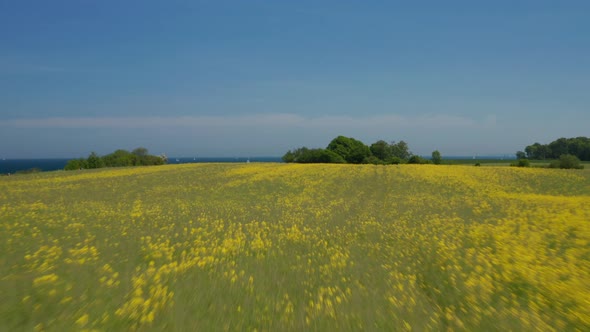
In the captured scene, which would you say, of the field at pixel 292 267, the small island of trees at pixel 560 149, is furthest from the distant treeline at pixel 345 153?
the field at pixel 292 267

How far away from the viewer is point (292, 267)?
777cm

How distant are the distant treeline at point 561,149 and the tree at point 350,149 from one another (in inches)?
1996

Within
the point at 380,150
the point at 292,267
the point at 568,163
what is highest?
the point at 380,150

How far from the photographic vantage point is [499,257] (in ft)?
28.5

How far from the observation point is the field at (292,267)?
522cm

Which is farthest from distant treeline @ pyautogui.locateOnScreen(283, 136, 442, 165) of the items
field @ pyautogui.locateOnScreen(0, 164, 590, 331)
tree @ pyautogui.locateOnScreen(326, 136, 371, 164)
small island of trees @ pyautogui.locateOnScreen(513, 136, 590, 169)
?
field @ pyautogui.locateOnScreen(0, 164, 590, 331)

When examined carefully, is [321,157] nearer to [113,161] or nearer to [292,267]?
[113,161]

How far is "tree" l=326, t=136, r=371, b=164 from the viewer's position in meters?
96.6

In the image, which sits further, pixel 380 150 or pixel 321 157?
pixel 380 150

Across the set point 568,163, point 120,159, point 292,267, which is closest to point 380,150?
point 568,163

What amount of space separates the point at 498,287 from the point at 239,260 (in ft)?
20.0

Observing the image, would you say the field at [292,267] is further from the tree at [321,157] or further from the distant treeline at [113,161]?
the distant treeline at [113,161]

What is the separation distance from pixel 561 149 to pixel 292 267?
470ft

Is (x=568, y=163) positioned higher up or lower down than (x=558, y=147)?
lower down
